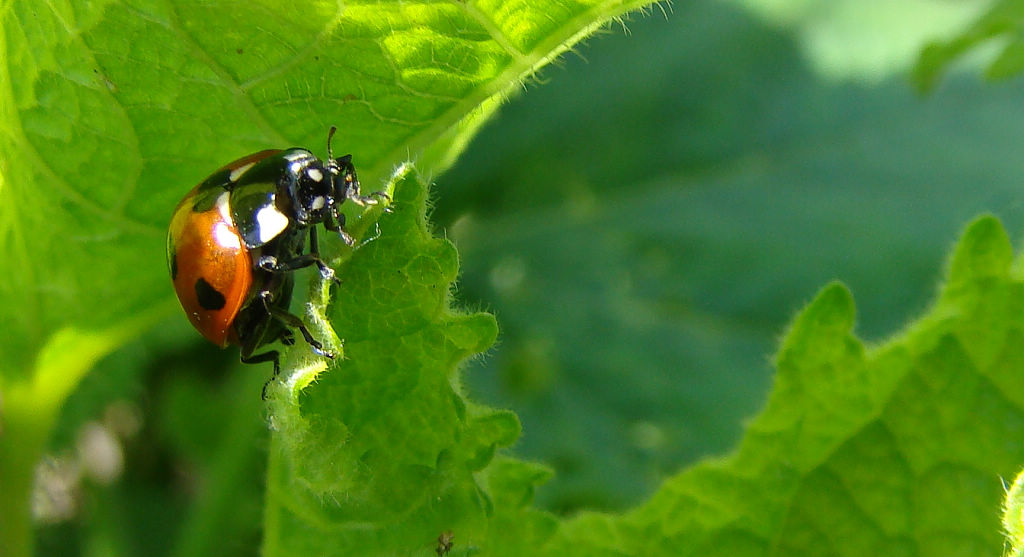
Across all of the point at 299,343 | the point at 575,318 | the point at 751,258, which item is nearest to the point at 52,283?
the point at 299,343

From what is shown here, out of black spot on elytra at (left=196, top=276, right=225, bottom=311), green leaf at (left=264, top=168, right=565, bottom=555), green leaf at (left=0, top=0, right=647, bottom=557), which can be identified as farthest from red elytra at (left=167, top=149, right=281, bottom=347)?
green leaf at (left=264, top=168, right=565, bottom=555)

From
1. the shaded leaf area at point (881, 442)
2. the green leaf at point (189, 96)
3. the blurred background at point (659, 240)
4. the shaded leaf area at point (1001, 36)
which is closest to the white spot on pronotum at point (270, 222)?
the green leaf at point (189, 96)

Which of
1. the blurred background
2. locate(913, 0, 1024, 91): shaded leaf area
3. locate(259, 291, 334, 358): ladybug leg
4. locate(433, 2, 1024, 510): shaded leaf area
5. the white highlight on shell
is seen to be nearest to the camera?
locate(259, 291, 334, 358): ladybug leg

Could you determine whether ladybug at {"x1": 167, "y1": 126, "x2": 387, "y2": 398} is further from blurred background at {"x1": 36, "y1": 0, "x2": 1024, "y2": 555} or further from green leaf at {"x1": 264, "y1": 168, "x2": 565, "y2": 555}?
blurred background at {"x1": 36, "y1": 0, "x2": 1024, "y2": 555}

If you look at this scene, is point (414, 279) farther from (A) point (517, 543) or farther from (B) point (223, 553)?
(B) point (223, 553)

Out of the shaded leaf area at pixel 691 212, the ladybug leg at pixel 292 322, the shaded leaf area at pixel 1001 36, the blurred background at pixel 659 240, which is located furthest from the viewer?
the shaded leaf area at pixel 691 212

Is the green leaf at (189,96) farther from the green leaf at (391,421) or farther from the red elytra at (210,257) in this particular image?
the green leaf at (391,421)
